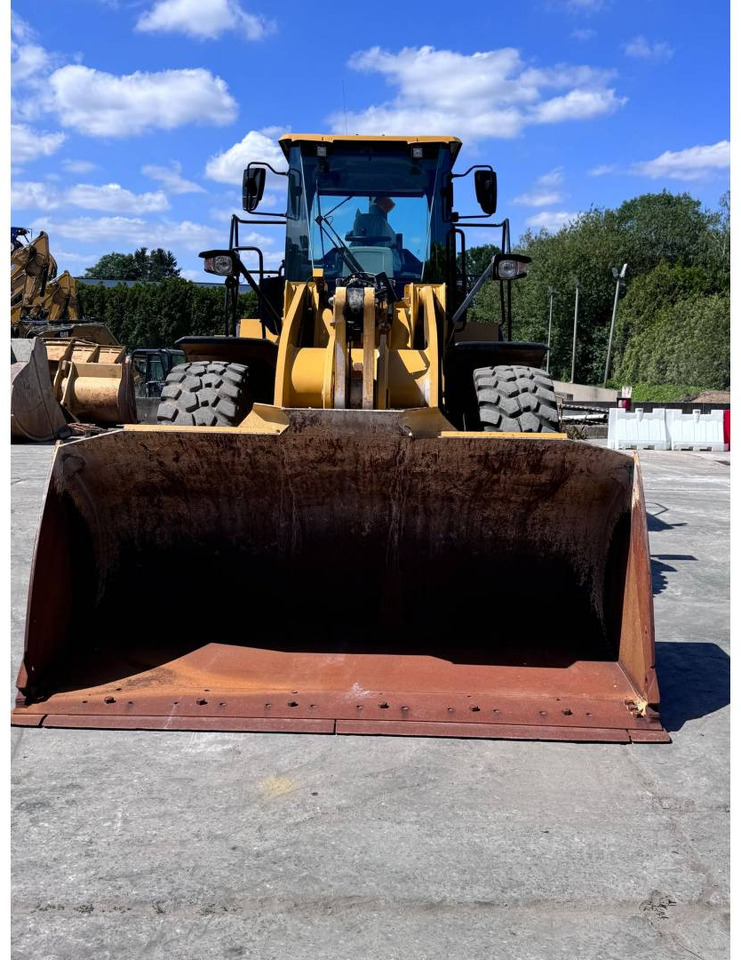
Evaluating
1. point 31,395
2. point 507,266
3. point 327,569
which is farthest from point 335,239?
point 31,395

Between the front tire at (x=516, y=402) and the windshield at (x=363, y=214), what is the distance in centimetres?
123

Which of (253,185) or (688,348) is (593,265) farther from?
(253,185)

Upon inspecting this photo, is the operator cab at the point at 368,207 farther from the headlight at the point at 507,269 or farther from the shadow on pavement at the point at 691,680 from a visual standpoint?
the shadow on pavement at the point at 691,680

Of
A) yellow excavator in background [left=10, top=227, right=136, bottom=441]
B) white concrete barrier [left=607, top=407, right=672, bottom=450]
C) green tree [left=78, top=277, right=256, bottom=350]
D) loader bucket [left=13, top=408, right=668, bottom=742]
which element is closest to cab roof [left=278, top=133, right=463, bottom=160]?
loader bucket [left=13, top=408, right=668, bottom=742]

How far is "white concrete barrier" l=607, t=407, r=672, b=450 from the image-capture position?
1938 centimetres

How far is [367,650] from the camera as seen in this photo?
4.46m

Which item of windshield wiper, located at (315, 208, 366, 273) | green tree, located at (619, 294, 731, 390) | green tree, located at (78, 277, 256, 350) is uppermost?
green tree, located at (78, 277, 256, 350)

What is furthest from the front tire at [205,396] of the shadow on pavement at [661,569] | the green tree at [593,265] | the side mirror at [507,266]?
the green tree at [593,265]

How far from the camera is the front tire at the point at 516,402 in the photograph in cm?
519

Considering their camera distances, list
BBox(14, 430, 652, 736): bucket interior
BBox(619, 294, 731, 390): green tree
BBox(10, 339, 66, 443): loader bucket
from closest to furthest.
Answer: BBox(14, 430, 652, 736): bucket interior < BBox(10, 339, 66, 443): loader bucket < BBox(619, 294, 731, 390): green tree

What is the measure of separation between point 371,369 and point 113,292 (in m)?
49.3

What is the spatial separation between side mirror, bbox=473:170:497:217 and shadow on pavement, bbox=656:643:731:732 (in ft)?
10.3

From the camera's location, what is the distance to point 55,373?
17.2 metres

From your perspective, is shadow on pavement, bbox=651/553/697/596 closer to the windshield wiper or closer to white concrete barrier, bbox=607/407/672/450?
the windshield wiper
